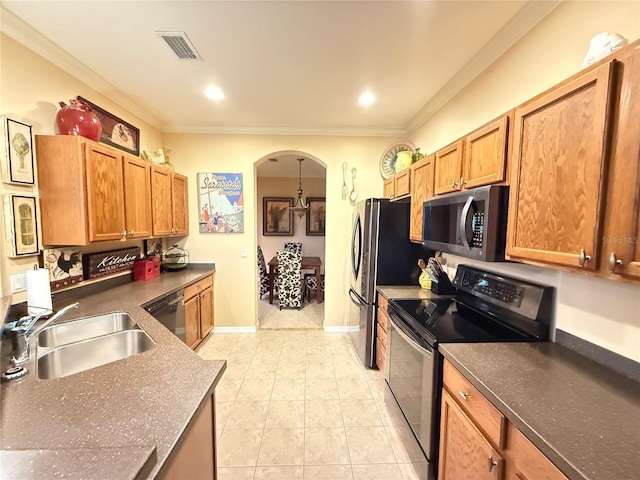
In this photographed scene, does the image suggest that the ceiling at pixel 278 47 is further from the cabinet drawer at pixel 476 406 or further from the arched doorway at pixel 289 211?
the arched doorway at pixel 289 211

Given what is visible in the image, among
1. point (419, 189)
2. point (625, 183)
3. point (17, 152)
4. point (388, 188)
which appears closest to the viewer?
point (625, 183)

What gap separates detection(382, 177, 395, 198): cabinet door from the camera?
3.11m

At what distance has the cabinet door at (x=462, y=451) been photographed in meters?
1.02

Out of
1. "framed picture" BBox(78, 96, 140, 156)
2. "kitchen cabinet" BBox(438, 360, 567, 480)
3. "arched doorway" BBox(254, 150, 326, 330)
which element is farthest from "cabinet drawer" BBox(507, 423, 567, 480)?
"arched doorway" BBox(254, 150, 326, 330)

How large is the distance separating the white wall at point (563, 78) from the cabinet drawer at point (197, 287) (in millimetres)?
2754

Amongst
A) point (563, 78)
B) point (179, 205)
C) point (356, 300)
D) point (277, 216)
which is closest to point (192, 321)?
point (179, 205)

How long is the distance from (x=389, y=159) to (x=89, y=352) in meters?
3.38

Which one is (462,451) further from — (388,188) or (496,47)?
(388,188)

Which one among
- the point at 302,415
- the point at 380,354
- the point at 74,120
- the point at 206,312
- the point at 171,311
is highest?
the point at 74,120

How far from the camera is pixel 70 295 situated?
2.12 m

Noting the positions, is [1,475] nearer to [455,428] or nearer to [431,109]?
[455,428]

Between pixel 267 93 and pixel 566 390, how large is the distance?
9.35ft

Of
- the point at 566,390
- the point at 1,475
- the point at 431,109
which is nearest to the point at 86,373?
the point at 1,475

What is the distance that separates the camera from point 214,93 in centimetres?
253
